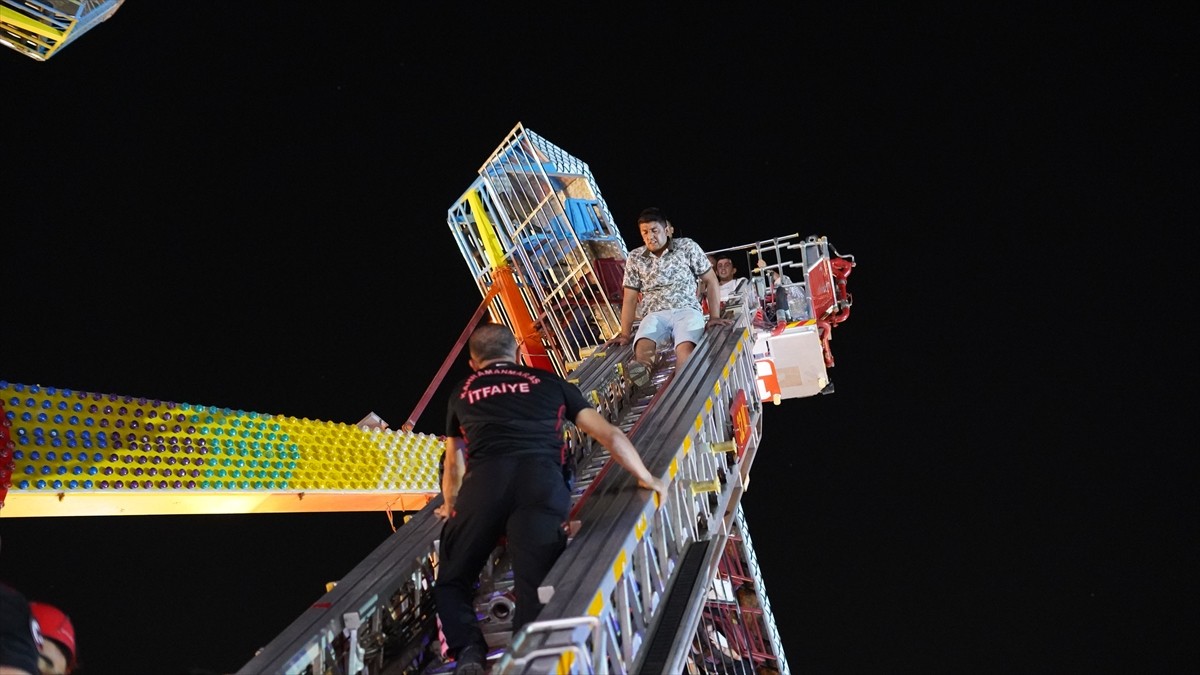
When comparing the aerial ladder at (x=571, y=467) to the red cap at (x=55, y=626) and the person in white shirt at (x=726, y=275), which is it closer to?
the person in white shirt at (x=726, y=275)

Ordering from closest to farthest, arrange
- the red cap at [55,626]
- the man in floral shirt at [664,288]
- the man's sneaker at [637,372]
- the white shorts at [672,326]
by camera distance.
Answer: the red cap at [55,626], the man's sneaker at [637,372], the white shorts at [672,326], the man in floral shirt at [664,288]

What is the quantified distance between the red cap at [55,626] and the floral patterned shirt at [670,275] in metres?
5.00

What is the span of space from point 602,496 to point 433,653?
1.03 m

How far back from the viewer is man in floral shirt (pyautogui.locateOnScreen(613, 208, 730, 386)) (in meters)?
7.42

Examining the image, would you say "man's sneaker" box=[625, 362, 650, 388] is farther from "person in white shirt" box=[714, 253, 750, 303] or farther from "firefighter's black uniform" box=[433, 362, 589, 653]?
"person in white shirt" box=[714, 253, 750, 303]

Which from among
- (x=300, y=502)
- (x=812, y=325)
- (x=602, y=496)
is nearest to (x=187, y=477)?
(x=300, y=502)

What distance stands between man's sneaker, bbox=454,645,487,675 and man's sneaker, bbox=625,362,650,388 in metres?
3.15

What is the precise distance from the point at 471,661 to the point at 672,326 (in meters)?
3.75

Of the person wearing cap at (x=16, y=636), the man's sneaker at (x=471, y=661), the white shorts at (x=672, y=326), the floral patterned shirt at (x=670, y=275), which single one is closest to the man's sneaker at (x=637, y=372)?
the white shorts at (x=672, y=326)

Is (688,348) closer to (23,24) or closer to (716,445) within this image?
(716,445)

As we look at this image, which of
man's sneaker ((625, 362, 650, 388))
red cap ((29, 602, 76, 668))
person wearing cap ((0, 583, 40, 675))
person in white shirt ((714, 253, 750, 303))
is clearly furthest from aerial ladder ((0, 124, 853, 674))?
person wearing cap ((0, 583, 40, 675))

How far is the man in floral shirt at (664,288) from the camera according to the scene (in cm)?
742

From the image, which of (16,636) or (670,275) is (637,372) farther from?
(16,636)

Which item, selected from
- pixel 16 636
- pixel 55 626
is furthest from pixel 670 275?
pixel 16 636
